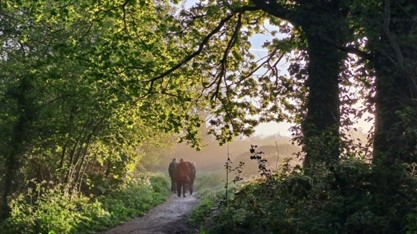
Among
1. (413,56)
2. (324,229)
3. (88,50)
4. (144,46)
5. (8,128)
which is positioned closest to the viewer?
(324,229)

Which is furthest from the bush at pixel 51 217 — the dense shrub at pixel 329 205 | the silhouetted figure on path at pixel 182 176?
the silhouetted figure on path at pixel 182 176

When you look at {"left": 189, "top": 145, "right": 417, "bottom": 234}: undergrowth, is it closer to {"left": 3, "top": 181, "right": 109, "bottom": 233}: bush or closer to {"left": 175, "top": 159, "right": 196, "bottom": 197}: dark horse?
{"left": 3, "top": 181, "right": 109, "bottom": 233}: bush

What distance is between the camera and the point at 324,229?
819 cm

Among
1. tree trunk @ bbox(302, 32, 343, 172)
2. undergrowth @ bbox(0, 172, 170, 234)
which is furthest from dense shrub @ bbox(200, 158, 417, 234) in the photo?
undergrowth @ bbox(0, 172, 170, 234)

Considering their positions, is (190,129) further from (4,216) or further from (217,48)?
(4,216)

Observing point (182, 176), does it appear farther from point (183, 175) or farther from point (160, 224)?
point (160, 224)

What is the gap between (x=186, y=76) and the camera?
1675 cm

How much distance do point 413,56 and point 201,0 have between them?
7.86m

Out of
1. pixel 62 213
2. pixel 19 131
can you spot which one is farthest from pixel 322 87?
pixel 19 131

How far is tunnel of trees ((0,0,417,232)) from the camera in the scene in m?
10.9

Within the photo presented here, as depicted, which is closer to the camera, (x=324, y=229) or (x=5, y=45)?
(x=324, y=229)

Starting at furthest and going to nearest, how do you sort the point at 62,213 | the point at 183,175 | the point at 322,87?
the point at 183,175
the point at 62,213
the point at 322,87

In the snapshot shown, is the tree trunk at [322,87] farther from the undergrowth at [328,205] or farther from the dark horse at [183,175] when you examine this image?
the dark horse at [183,175]

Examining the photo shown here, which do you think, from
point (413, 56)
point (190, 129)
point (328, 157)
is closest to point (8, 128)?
point (190, 129)
